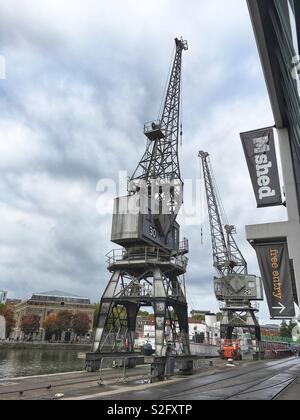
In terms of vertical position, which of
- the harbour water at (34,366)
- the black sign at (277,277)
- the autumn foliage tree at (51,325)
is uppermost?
the autumn foliage tree at (51,325)

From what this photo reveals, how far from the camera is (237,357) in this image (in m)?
47.8

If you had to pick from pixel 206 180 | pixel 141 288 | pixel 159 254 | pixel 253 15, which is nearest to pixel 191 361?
pixel 141 288

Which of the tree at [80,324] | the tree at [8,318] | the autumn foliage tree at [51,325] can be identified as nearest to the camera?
the tree at [8,318]

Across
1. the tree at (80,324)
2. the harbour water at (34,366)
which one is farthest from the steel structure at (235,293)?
the tree at (80,324)

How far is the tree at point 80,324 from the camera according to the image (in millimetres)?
109625

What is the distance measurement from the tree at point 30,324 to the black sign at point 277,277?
369ft

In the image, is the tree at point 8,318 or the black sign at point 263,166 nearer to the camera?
the black sign at point 263,166

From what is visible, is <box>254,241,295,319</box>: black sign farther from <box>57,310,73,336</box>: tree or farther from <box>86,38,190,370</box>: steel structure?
<box>57,310,73,336</box>: tree

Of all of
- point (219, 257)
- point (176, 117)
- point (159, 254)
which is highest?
point (176, 117)

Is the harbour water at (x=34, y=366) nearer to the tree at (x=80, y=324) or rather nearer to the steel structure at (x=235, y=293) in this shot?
the steel structure at (x=235, y=293)

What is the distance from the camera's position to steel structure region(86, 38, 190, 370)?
30.2m
